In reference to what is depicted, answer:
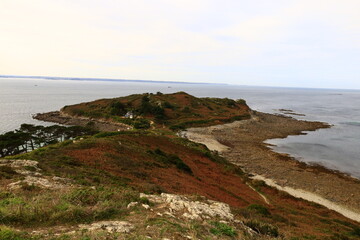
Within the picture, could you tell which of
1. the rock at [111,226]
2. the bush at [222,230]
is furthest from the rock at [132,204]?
the bush at [222,230]

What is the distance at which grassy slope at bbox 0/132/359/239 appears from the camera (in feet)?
32.7

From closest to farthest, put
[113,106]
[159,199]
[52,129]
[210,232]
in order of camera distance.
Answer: [210,232], [159,199], [52,129], [113,106]

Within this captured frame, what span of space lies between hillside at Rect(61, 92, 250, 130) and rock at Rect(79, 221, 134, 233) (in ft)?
179

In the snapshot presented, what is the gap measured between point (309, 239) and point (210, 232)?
8.29 meters

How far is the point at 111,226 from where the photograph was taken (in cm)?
864

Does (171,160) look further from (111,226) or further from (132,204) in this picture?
(111,226)

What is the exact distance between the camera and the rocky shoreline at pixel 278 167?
1121 inches

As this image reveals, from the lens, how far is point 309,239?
43.8 ft

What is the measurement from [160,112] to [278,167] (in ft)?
156

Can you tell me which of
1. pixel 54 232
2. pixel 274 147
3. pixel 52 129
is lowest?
pixel 274 147

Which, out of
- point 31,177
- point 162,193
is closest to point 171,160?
point 162,193

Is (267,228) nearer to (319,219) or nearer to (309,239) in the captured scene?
(309,239)

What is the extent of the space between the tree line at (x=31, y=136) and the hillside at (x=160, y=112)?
66.6 ft

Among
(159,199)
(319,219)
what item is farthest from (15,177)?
(319,219)
